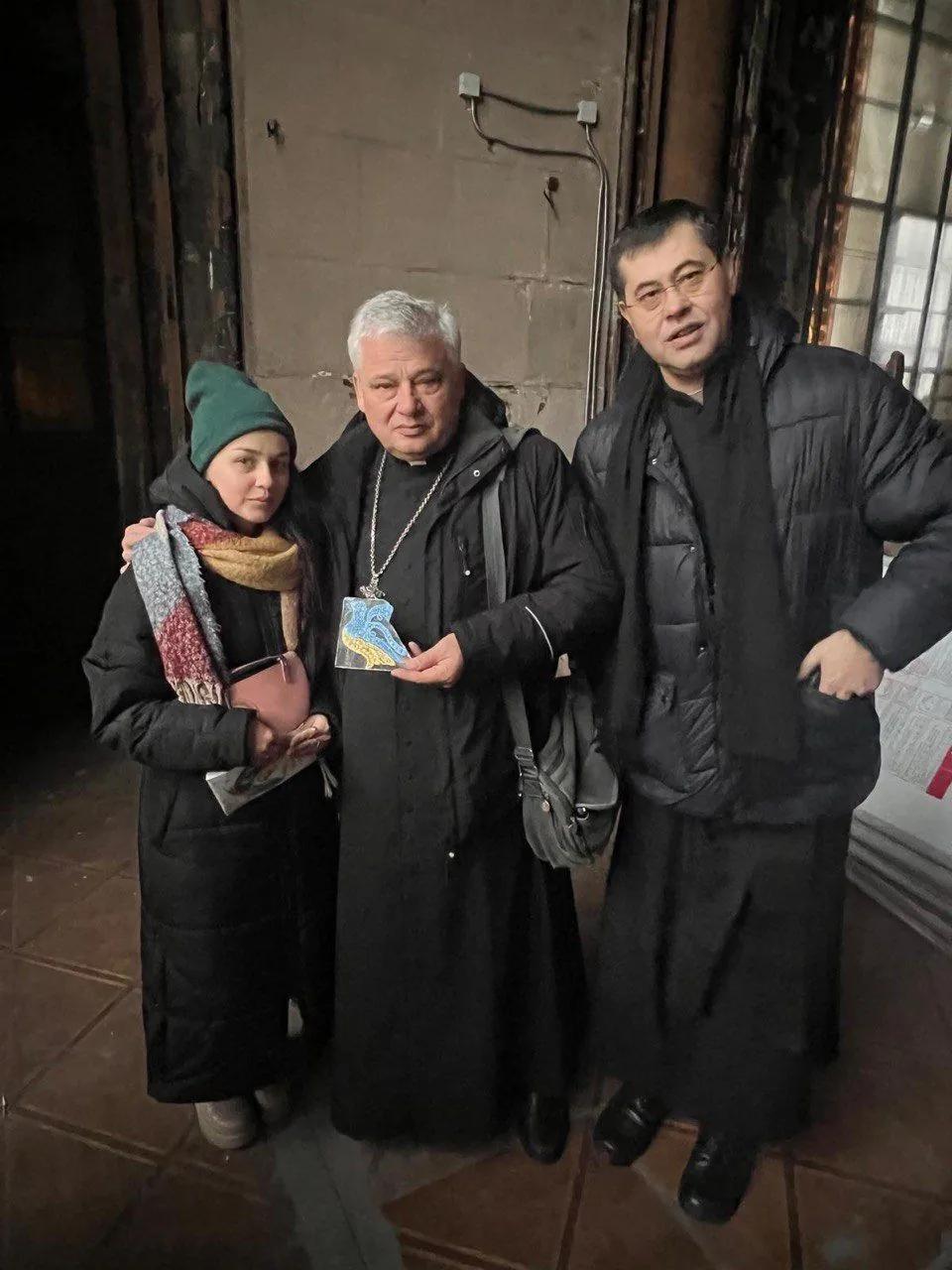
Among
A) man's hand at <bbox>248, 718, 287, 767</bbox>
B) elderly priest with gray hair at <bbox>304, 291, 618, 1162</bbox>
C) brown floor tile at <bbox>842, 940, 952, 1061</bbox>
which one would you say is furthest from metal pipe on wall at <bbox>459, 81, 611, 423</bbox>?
man's hand at <bbox>248, 718, 287, 767</bbox>

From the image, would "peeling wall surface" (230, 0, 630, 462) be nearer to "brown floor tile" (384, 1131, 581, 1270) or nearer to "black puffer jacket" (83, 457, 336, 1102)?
"black puffer jacket" (83, 457, 336, 1102)

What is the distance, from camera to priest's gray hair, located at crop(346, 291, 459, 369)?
1.39m

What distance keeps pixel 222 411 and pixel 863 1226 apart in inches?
79.7

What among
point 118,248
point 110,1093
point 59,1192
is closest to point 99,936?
point 110,1093

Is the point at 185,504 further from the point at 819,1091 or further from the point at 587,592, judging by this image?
the point at 819,1091

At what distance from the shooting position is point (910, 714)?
2885mm

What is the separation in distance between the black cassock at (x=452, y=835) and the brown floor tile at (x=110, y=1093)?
44 cm

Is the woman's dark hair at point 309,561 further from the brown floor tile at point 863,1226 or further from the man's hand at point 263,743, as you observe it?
the brown floor tile at point 863,1226

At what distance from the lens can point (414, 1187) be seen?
172 cm

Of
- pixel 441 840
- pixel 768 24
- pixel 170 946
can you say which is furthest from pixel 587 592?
pixel 768 24

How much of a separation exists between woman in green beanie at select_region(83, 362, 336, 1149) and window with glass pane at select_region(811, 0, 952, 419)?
3426 millimetres

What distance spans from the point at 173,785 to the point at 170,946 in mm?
342

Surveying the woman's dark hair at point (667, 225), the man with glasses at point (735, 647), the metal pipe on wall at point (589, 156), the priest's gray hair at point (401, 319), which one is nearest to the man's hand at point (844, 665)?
the man with glasses at point (735, 647)

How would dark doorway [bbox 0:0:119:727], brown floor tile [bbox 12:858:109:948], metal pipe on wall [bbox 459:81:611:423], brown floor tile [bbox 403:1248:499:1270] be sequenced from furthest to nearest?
dark doorway [bbox 0:0:119:727] → metal pipe on wall [bbox 459:81:611:423] → brown floor tile [bbox 12:858:109:948] → brown floor tile [bbox 403:1248:499:1270]
